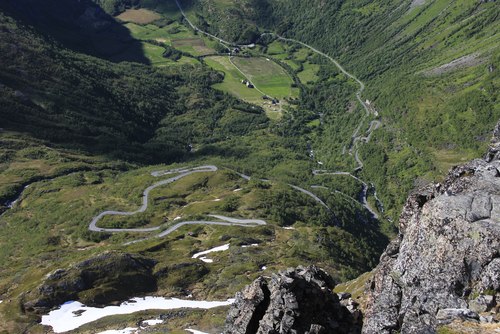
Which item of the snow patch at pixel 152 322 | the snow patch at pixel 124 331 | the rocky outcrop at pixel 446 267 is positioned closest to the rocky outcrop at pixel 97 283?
the snow patch at pixel 152 322

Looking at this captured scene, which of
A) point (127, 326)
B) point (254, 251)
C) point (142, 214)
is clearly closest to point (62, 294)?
point (127, 326)

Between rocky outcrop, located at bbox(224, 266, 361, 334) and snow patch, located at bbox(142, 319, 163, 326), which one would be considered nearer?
rocky outcrop, located at bbox(224, 266, 361, 334)

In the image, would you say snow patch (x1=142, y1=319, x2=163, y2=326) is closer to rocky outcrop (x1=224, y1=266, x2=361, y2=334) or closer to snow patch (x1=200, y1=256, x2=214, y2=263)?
snow patch (x1=200, y1=256, x2=214, y2=263)

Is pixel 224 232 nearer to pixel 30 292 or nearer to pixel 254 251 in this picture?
pixel 254 251

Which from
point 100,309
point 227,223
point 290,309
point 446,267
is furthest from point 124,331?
point 227,223

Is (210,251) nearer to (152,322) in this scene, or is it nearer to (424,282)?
(152,322)

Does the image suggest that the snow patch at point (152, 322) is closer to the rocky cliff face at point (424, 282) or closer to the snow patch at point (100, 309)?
the snow patch at point (100, 309)

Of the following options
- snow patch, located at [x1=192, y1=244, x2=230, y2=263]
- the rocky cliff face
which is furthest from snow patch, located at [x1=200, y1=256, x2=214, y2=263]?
the rocky cliff face
